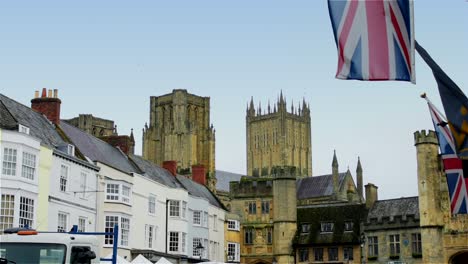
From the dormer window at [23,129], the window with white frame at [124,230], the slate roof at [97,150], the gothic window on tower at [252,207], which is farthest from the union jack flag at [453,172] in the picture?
the gothic window on tower at [252,207]

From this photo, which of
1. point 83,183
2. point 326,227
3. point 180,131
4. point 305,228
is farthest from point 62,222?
point 180,131

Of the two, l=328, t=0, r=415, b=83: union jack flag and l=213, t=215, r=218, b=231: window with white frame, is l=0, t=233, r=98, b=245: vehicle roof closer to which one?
l=328, t=0, r=415, b=83: union jack flag

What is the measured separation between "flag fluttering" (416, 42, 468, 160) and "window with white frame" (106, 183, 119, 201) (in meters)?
31.7

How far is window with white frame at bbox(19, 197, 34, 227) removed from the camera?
111 ft

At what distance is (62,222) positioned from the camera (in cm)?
3806

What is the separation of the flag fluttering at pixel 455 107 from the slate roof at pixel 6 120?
2452 centimetres

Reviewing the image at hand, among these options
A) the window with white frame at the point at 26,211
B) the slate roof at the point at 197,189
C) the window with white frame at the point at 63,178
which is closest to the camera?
the window with white frame at the point at 26,211

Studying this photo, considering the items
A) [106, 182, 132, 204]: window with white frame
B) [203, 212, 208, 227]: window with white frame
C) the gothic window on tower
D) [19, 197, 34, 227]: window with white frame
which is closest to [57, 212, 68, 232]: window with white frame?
[19, 197, 34, 227]: window with white frame

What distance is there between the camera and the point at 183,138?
141 m

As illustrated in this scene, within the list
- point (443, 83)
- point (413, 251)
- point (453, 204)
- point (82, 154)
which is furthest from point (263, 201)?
point (443, 83)

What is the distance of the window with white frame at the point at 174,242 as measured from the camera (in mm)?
51125

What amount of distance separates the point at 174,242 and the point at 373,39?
131ft

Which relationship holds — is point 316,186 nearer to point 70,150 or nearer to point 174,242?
point 174,242

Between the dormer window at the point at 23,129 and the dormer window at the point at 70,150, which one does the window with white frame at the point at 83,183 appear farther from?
the dormer window at the point at 23,129
